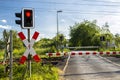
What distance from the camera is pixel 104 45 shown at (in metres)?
68.0

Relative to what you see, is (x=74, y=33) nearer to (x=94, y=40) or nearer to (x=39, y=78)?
(x=94, y=40)

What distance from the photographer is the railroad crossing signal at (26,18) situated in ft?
39.0

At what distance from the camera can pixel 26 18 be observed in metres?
12.0

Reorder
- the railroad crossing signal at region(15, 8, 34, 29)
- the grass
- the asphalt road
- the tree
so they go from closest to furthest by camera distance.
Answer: the railroad crossing signal at region(15, 8, 34, 29), the grass, the asphalt road, the tree

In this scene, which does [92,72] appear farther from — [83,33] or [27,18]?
[83,33]

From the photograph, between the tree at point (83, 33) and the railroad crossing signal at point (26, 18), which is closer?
the railroad crossing signal at point (26, 18)

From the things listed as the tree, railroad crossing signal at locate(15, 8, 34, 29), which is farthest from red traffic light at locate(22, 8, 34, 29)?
the tree

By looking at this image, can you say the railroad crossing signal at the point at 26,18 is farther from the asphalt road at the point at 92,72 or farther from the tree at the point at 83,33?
the tree at the point at 83,33

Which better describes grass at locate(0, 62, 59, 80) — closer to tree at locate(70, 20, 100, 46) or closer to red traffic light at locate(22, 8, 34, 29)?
red traffic light at locate(22, 8, 34, 29)

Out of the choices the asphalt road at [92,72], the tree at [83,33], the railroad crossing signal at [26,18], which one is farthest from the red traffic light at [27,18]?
the tree at [83,33]

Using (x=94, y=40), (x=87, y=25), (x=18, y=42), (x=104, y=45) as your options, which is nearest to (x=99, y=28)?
(x=87, y=25)

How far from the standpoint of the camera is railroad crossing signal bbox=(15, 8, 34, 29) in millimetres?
11883

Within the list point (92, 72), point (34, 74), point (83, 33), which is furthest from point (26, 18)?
point (83, 33)

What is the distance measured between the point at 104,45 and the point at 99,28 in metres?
26.6
